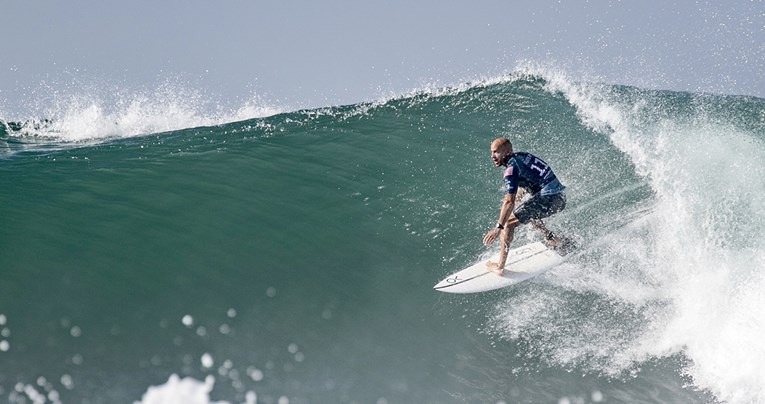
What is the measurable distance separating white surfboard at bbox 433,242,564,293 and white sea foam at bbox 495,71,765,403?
270 millimetres

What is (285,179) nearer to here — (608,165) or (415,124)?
(415,124)

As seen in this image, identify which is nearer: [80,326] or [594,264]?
[80,326]

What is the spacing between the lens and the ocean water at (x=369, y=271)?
6.79m

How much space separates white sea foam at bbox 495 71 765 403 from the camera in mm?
7223

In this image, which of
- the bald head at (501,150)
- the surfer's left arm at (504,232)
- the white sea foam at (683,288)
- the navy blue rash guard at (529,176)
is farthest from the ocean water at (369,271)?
the bald head at (501,150)

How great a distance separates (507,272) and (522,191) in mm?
980

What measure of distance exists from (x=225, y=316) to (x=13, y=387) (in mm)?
2072

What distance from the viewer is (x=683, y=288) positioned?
8.18m

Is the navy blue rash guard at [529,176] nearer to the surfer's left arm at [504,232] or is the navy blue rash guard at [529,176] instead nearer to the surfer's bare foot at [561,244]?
the surfer's left arm at [504,232]

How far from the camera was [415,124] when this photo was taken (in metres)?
13.5

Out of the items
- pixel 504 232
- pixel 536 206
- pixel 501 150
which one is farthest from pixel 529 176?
pixel 504 232

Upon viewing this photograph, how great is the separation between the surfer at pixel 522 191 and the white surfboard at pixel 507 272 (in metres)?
0.14

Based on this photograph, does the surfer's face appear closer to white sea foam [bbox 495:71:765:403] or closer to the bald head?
the bald head

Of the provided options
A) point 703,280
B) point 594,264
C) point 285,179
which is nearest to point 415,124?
point 285,179
